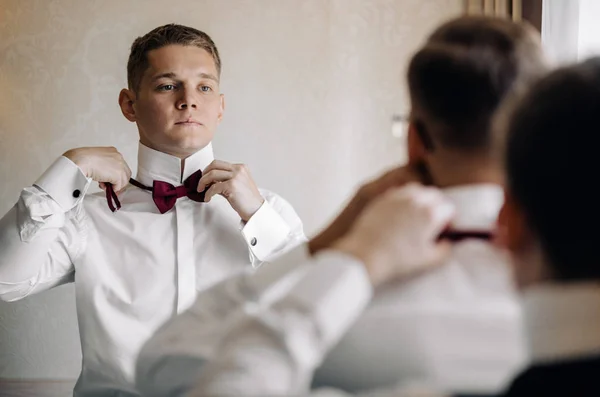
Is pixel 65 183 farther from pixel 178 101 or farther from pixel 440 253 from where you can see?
pixel 440 253

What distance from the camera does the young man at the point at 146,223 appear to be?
1.88 metres

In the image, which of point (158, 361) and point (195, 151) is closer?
point (158, 361)

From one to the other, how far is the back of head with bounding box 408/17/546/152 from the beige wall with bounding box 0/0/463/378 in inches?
77.6

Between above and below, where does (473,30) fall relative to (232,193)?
above

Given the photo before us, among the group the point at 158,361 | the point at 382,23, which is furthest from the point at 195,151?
the point at 158,361

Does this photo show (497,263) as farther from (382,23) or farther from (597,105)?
(382,23)

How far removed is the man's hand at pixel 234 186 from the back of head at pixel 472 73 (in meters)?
1.19

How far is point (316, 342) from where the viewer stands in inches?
22.9

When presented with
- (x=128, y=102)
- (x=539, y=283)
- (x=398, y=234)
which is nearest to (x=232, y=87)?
(x=128, y=102)

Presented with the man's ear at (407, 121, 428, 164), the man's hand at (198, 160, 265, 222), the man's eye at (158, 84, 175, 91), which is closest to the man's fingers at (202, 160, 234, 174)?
the man's hand at (198, 160, 265, 222)

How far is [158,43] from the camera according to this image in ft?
6.70

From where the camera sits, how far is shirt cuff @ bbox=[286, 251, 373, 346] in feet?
1.91

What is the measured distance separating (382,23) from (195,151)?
41.3 inches

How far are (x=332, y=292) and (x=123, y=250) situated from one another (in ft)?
4.86
